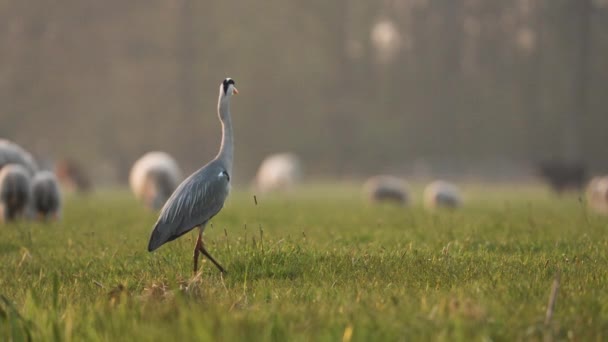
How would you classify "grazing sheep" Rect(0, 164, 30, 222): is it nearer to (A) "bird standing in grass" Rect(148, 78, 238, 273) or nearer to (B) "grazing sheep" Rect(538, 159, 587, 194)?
(A) "bird standing in grass" Rect(148, 78, 238, 273)

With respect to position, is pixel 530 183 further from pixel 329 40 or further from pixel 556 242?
pixel 556 242

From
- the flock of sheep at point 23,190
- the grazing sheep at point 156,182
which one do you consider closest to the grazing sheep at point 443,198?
the grazing sheep at point 156,182

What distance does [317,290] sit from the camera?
5.11 metres

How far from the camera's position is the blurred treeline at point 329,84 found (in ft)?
157

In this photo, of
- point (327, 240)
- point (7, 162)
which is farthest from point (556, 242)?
point (7, 162)

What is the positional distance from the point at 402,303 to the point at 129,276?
2.78 metres

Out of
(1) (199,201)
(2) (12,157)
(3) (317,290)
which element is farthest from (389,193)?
(3) (317,290)

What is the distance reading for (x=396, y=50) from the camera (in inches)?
2163

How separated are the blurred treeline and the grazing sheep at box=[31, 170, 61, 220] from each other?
1268 inches

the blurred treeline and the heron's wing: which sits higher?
the blurred treeline

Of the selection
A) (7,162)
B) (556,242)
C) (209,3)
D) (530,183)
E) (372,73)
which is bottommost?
(530,183)

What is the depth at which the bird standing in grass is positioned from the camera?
19.8 ft

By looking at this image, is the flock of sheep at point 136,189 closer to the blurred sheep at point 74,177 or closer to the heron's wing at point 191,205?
the heron's wing at point 191,205

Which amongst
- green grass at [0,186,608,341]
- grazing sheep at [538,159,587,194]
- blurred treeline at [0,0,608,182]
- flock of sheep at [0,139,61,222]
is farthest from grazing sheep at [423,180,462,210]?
blurred treeline at [0,0,608,182]
